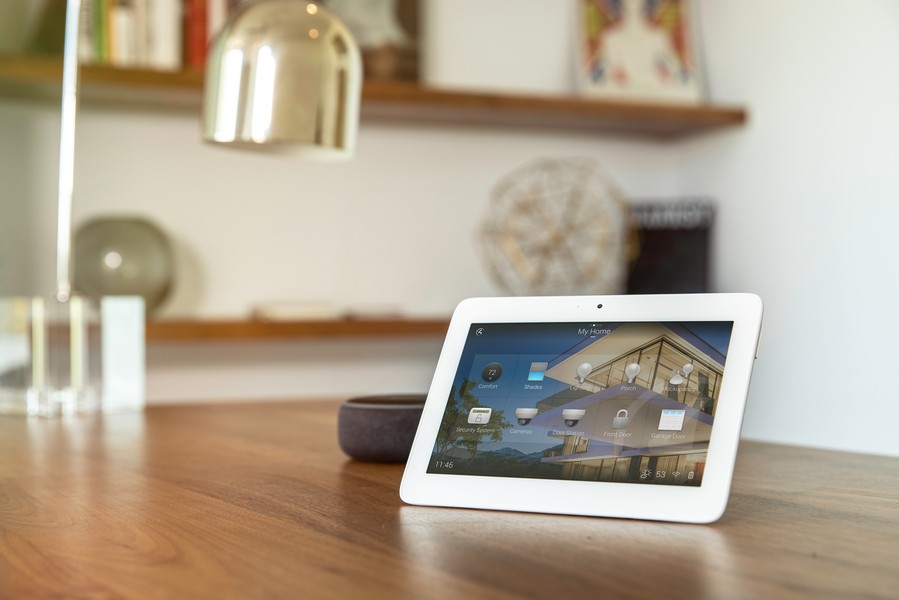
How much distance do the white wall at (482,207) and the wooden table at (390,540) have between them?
1.39 meters

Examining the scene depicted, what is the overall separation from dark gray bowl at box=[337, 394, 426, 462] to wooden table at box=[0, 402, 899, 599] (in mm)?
20

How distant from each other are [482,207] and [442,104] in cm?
40

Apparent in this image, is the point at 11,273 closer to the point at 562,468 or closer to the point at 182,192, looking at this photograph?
the point at 182,192

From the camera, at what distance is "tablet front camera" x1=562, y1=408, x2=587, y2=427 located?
804 mm

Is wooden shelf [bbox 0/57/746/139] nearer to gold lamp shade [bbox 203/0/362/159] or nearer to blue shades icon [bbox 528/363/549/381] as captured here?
gold lamp shade [bbox 203/0/362/159]

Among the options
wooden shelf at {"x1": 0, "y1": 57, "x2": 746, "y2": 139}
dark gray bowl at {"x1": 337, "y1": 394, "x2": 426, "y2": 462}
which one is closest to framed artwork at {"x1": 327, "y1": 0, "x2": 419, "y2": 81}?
wooden shelf at {"x1": 0, "y1": 57, "x2": 746, "y2": 139}

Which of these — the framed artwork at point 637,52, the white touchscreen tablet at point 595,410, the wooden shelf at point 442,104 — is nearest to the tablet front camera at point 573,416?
the white touchscreen tablet at point 595,410

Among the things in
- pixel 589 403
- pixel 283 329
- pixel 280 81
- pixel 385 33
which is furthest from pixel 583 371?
pixel 385 33

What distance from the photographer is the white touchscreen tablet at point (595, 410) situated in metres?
0.75

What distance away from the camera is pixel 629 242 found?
297cm

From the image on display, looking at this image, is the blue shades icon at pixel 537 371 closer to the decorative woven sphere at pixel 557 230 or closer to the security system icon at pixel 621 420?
the security system icon at pixel 621 420

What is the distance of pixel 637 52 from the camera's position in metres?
2.88

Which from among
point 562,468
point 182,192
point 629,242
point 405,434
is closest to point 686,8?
point 629,242

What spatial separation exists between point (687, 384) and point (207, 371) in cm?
202
